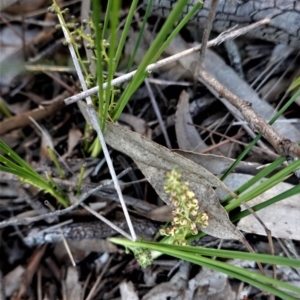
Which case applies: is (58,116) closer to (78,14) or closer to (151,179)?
(78,14)

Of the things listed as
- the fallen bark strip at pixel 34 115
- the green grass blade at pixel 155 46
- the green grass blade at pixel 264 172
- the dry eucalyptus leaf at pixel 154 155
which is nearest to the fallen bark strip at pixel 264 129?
the green grass blade at pixel 264 172

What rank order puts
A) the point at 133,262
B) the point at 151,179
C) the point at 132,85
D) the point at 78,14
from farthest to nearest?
1. the point at 78,14
2. the point at 133,262
3. the point at 151,179
4. the point at 132,85

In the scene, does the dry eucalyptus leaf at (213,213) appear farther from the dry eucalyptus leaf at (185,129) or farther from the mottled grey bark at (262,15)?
the mottled grey bark at (262,15)

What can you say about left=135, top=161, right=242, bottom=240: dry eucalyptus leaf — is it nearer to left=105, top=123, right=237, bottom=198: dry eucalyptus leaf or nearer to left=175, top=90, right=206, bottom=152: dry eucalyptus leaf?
left=105, top=123, right=237, bottom=198: dry eucalyptus leaf

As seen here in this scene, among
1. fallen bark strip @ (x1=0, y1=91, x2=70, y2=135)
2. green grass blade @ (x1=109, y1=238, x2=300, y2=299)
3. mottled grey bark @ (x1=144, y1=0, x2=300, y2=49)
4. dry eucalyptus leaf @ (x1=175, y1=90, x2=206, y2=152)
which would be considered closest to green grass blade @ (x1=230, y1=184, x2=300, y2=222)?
green grass blade @ (x1=109, y1=238, x2=300, y2=299)

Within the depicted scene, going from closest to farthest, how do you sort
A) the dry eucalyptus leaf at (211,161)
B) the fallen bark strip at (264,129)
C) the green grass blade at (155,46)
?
the green grass blade at (155,46)
the fallen bark strip at (264,129)
the dry eucalyptus leaf at (211,161)

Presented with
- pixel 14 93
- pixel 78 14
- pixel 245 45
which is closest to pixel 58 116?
pixel 14 93

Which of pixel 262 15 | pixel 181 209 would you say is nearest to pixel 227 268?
pixel 181 209
